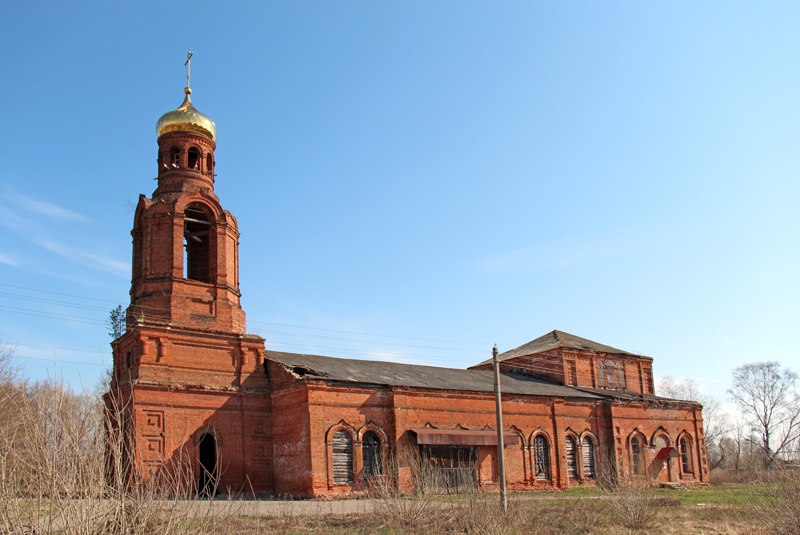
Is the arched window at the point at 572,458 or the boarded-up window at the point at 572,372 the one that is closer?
the arched window at the point at 572,458

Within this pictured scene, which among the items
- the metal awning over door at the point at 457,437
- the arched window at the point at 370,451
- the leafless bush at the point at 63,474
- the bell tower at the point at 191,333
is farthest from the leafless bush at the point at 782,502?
the bell tower at the point at 191,333

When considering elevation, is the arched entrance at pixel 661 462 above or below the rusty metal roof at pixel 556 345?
below

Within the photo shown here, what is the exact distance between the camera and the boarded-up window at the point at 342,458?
26078 mm

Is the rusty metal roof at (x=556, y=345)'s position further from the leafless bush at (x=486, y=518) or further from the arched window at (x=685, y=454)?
the leafless bush at (x=486, y=518)

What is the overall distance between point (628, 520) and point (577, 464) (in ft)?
52.8

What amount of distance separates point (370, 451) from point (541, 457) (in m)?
9.15

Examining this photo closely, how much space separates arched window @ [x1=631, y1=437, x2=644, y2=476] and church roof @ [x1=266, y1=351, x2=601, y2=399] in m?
3.21

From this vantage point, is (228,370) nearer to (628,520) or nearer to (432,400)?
(432,400)

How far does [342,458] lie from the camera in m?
Answer: 26.4

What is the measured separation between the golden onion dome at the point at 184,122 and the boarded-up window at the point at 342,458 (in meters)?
12.8

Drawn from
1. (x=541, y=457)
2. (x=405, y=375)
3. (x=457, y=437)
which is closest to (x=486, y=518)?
(x=457, y=437)

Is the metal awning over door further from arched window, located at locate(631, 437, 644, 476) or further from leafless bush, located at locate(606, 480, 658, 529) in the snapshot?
leafless bush, located at locate(606, 480, 658, 529)

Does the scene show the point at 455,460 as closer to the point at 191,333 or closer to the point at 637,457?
the point at 191,333

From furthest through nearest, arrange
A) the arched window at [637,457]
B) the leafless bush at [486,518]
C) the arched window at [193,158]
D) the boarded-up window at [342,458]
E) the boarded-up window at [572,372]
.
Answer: the boarded-up window at [572,372], the arched window at [637,457], the arched window at [193,158], the boarded-up window at [342,458], the leafless bush at [486,518]
